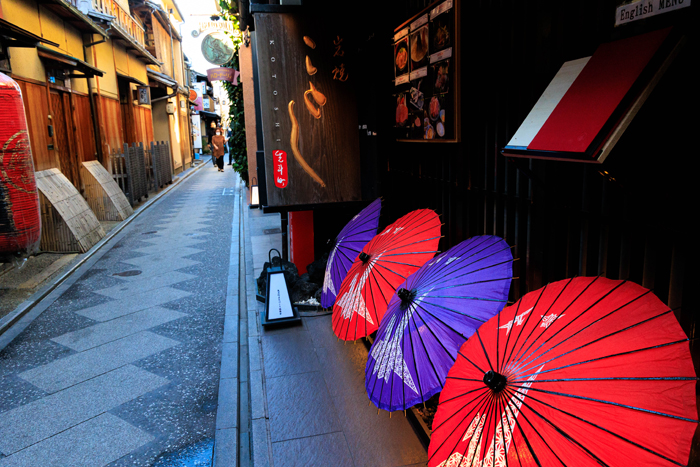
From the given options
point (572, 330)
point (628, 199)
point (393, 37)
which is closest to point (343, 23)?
point (393, 37)

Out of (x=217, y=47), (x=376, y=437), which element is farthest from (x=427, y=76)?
(x=217, y=47)

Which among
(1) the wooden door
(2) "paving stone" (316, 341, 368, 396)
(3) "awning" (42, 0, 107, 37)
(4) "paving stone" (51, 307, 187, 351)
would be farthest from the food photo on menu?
(3) "awning" (42, 0, 107, 37)

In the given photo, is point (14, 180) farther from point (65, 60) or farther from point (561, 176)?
point (561, 176)

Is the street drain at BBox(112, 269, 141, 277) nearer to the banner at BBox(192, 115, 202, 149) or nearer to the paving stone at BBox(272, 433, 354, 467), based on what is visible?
the paving stone at BBox(272, 433, 354, 467)

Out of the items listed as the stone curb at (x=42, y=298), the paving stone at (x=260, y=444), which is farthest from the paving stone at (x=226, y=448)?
the stone curb at (x=42, y=298)

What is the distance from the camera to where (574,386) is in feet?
6.13

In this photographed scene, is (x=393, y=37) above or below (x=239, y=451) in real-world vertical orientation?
above

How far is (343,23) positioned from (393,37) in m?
0.83

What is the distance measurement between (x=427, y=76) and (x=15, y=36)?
8188mm

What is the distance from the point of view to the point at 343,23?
5.55 metres

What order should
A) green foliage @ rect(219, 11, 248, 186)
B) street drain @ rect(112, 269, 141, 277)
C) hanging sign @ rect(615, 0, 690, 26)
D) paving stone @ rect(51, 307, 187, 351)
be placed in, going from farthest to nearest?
green foliage @ rect(219, 11, 248, 186) → street drain @ rect(112, 269, 141, 277) → paving stone @ rect(51, 307, 187, 351) → hanging sign @ rect(615, 0, 690, 26)

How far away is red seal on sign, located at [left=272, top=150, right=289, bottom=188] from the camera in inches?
221

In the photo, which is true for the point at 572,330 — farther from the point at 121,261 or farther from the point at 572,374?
the point at 121,261

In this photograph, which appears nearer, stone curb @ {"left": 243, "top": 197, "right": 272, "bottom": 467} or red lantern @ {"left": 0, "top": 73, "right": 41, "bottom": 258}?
stone curb @ {"left": 243, "top": 197, "right": 272, "bottom": 467}
